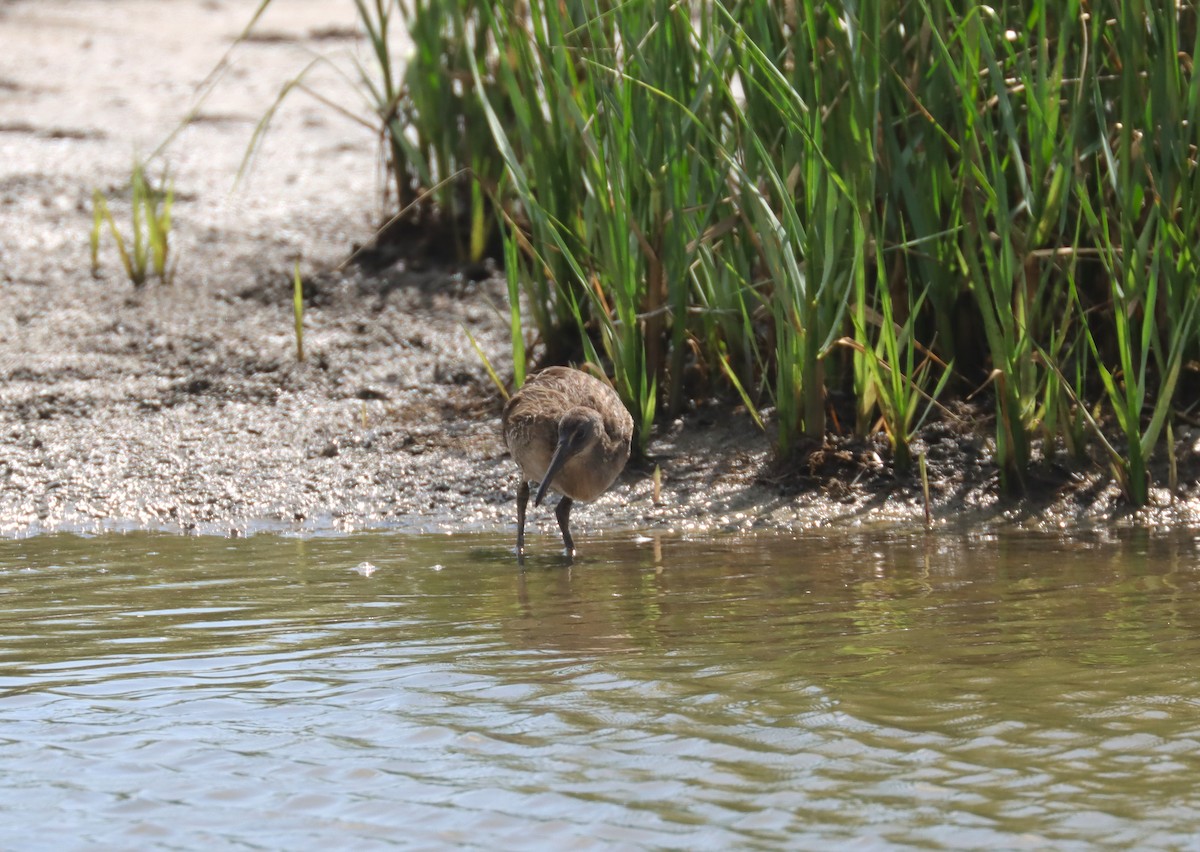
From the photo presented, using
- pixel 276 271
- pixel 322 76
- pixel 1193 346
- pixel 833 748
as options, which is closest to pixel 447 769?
pixel 833 748

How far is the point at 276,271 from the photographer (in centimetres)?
856

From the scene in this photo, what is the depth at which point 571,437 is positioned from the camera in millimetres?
5488

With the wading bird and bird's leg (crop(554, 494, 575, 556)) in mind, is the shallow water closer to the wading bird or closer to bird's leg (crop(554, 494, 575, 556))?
bird's leg (crop(554, 494, 575, 556))

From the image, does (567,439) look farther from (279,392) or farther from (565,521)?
(279,392)

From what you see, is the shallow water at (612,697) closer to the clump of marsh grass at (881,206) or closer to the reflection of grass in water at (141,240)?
the clump of marsh grass at (881,206)

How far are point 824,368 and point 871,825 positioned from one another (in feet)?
11.2

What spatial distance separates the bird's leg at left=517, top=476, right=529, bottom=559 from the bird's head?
5.1 inches

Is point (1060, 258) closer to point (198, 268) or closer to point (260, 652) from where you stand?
point (260, 652)

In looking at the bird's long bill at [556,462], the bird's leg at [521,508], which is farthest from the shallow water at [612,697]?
the bird's long bill at [556,462]

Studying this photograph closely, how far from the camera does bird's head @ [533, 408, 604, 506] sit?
5.49 meters

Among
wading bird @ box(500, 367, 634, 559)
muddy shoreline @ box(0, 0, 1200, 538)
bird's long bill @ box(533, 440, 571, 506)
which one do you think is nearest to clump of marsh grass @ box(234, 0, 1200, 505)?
muddy shoreline @ box(0, 0, 1200, 538)

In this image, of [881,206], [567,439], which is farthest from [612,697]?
[881,206]

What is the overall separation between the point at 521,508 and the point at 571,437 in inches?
15.8

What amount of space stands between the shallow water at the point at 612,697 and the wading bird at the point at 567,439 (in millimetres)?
271
